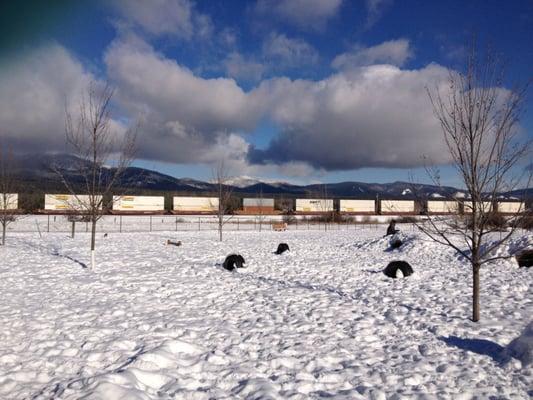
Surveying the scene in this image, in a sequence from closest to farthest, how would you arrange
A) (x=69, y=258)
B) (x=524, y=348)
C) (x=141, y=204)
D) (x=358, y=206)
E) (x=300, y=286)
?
(x=524, y=348), (x=300, y=286), (x=69, y=258), (x=141, y=204), (x=358, y=206)

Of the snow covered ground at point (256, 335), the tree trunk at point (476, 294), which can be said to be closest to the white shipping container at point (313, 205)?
the snow covered ground at point (256, 335)

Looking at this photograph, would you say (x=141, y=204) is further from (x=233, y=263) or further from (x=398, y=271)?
(x=398, y=271)

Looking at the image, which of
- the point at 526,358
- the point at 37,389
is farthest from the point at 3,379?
the point at 526,358

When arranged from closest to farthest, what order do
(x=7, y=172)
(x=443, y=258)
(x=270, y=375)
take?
1. (x=270, y=375)
2. (x=443, y=258)
3. (x=7, y=172)

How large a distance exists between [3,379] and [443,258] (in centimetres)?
1712

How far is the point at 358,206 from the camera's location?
78375 mm

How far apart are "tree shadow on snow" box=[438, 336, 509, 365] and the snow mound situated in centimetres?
11

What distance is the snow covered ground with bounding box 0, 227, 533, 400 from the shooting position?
4.45 m

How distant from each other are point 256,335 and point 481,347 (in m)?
3.61

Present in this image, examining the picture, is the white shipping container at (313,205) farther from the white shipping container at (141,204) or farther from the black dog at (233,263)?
the black dog at (233,263)

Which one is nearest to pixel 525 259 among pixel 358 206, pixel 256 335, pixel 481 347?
pixel 481 347

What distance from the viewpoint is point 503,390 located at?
14.3ft

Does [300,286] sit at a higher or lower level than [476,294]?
lower

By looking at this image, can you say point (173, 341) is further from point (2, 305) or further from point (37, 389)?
point (2, 305)
